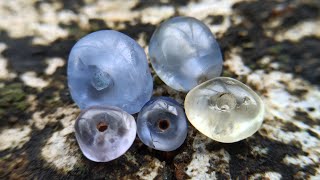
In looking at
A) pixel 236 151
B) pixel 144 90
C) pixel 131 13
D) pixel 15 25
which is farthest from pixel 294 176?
pixel 15 25

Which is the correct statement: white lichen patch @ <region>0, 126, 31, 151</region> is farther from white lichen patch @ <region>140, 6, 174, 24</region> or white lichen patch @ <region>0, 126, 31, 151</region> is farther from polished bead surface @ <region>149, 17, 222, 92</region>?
white lichen patch @ <region>140, 6, 174, 24</region>

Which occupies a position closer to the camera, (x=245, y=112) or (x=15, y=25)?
(x=245, y=112)

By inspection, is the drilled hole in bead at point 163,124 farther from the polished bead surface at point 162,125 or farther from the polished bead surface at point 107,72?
the polished bead surface at point 107,72

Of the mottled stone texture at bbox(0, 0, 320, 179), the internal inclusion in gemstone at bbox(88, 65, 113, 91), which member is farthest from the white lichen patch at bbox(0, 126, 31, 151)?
the internal inclusion in gemstone at bbox(88, 65, 113, 91)

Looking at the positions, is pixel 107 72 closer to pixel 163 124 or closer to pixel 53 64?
pixel 163 124

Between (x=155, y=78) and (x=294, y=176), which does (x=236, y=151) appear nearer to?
(x=294, y=176)

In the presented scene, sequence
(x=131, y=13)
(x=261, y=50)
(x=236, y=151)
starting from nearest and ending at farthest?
(x=236, y=151) < (x=261, y=50) < (x=131, y=13)
